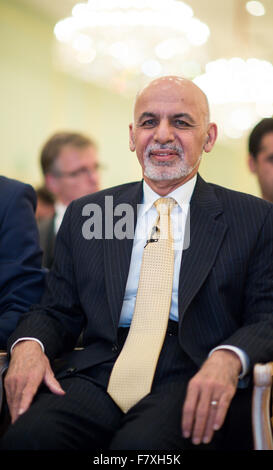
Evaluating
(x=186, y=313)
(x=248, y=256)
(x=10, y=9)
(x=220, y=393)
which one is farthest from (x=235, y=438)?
(x=10, y=9)

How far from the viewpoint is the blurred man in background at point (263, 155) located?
9.30ft

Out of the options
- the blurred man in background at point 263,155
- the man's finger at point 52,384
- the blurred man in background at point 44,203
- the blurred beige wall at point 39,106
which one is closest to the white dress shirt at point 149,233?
the man's finger at point 52,384

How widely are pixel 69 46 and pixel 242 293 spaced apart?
5.04 metres

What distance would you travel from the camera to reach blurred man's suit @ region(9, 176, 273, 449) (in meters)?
1.76

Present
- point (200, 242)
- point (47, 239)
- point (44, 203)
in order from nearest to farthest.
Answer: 1. point (200, 242)
2. point (47, 239)
3. point (44, 203)

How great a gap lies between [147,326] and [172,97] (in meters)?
0.78

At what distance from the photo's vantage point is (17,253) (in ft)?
6.89

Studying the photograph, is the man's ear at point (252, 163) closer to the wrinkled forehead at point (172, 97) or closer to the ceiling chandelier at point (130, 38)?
the wrinkled forehead at point (172, 97)

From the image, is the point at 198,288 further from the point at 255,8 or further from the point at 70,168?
the point at 255,8

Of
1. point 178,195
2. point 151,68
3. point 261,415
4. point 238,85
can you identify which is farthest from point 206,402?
point 151,68

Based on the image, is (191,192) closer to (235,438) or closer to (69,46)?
(235,438)

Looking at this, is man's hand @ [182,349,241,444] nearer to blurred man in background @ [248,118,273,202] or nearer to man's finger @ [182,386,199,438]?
man's finger @ [182,386,199,438]

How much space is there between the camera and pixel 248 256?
1.83 m

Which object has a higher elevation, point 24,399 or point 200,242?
point 200,242
